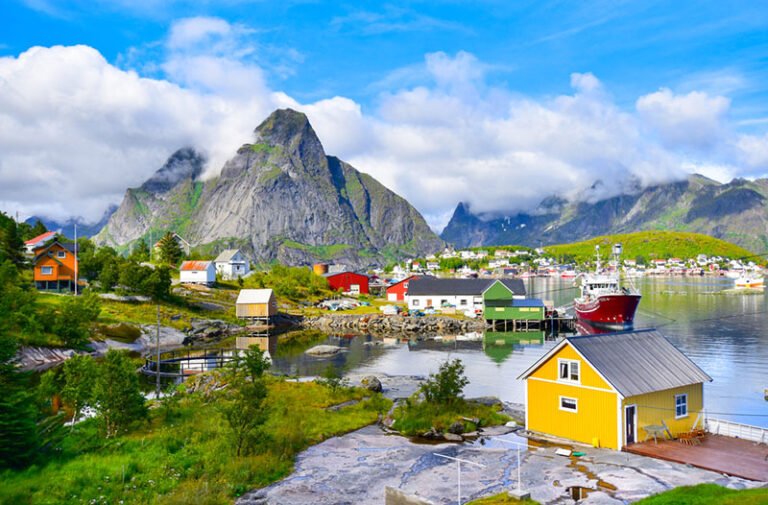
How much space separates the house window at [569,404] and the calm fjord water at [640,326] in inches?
462

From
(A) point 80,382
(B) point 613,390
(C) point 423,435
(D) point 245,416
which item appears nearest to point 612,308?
(C) point 423,435

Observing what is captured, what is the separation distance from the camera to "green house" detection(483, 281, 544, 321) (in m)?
83.8

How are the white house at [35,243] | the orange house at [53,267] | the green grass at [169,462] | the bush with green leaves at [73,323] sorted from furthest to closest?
the white house at [35,243]
the orange house at [53,267]
the bush with green leaves at [73,323]
the green grass at [169,462]

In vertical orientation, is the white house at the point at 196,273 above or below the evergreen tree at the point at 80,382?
above

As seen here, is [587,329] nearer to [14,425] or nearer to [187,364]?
[187,364]

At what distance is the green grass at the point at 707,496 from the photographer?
49.1ft

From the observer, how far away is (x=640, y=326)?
257 feet

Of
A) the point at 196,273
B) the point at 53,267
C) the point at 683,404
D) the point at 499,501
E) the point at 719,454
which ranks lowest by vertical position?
the point at 719,454

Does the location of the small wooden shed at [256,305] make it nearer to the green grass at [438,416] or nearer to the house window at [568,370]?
the green grass at [438,416]

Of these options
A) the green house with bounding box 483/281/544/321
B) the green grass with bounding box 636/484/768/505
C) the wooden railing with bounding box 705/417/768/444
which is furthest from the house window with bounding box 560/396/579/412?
the green house with bounding box 483/281/544/321

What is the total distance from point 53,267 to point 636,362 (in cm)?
7993

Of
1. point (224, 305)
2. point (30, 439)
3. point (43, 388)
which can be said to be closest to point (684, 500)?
point (30, 439)

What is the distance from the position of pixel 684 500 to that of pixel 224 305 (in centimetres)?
8497

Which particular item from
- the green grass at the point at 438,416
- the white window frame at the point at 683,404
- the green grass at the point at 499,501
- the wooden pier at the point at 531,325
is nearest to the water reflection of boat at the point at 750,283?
the wooden pier at the point at 531,325
